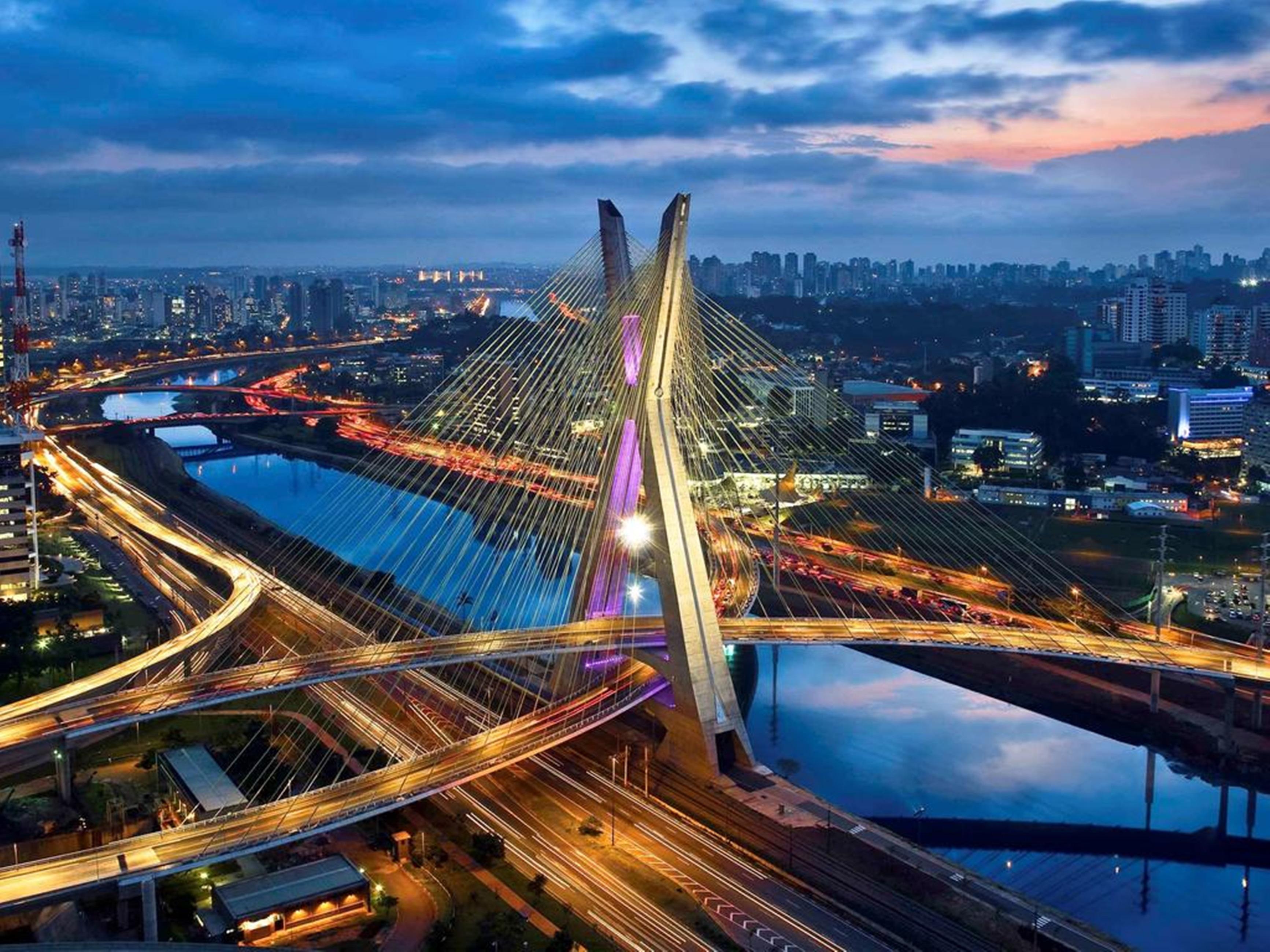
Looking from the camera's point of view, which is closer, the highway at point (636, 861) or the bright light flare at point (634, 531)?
the highway at point (636, 861)

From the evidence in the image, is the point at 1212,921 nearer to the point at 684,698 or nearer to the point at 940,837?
the point at 940,837

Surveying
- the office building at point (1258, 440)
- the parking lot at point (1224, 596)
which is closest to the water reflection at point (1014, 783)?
the parking lot at point (1224, 596)

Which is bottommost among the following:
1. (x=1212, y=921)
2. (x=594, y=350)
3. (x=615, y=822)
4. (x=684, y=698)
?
(x=1212, y=921)

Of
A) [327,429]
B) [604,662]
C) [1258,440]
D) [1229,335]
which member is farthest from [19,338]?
[1229,335]

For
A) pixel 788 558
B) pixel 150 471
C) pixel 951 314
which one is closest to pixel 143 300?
pixel 951 314

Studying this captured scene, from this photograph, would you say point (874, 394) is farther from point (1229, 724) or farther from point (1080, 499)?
point (1229, 724)

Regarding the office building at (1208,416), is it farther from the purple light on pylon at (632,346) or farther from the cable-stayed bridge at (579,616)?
the purple light on pylon at (632,346)
